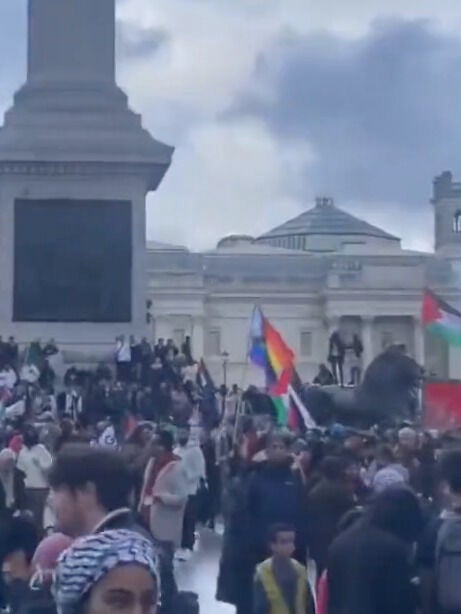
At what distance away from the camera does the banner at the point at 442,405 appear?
1658 centimetres

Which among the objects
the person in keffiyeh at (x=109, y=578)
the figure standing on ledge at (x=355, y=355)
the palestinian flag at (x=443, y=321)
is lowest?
the person in keffiyeh at (x=109, y=578)

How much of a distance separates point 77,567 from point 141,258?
1206 inches

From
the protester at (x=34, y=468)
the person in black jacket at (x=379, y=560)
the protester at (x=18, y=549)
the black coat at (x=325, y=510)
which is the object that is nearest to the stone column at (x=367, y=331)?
the protester at (x=34, y=468)

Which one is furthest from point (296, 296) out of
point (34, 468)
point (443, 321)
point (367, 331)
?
point (34, 468)

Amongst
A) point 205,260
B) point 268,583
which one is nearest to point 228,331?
point 205,260

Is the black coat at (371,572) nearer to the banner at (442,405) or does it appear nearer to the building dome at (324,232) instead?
the banner at (442,405)

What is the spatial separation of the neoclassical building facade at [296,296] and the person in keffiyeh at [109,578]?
105 metres

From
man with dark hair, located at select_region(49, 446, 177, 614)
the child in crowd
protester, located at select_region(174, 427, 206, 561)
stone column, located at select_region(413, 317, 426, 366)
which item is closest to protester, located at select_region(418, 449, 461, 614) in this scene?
the child in crowd

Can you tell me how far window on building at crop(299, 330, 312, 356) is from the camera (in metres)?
116

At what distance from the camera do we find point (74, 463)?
6.36 meters

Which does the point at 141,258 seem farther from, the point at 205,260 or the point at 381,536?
the point at 205,260

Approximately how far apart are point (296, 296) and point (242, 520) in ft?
335

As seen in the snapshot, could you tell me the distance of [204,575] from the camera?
18281mm

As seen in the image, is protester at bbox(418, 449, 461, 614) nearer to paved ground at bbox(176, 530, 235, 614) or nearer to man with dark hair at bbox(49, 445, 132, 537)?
man with dark hair at bbox(49, 445, 132, 537)
